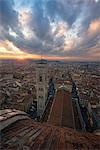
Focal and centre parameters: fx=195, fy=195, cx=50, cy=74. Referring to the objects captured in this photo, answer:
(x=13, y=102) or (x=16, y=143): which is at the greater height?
(x=16, y=143)

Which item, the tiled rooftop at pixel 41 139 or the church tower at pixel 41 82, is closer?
the tiled rooftop at pixel 41 139

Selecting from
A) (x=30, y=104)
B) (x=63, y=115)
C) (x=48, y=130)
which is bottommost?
(x=30, y=104)

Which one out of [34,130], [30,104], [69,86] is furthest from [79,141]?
[69,86]

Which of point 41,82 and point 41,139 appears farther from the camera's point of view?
point 41,82

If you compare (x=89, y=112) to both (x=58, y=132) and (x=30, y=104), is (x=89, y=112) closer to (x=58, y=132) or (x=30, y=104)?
(x=30, y=104)

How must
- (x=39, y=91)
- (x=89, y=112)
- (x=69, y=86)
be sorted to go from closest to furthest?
(x=39, y=91) → (x=89, y=112) → (x=69, y=86)

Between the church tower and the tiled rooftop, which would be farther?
the church tower

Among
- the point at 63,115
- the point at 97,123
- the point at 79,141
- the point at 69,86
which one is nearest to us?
the point at 79,141

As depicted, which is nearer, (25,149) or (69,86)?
(25,149)

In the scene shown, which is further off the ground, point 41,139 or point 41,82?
point 41,82
